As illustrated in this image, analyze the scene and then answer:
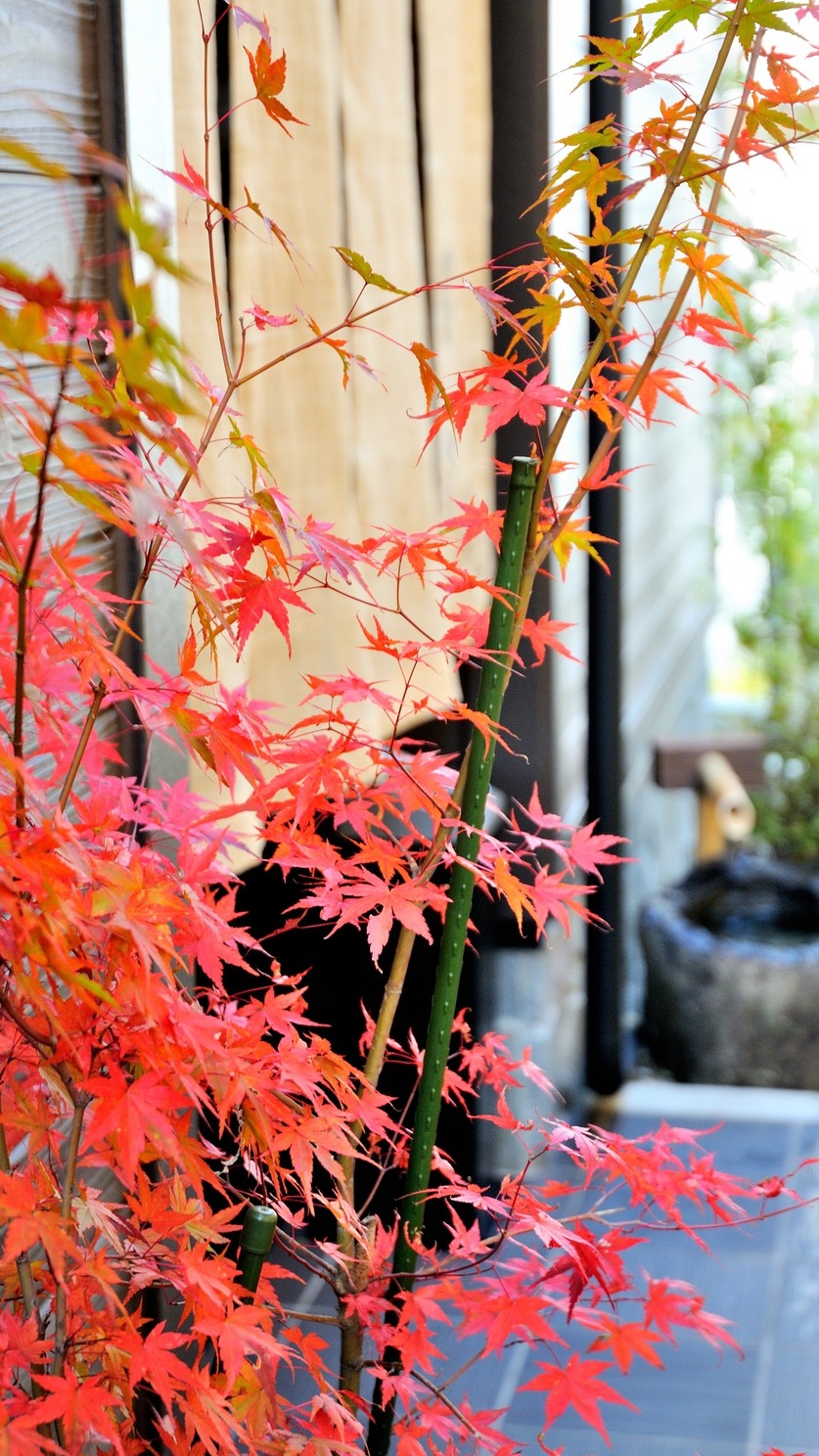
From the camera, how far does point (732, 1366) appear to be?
7.68 ft

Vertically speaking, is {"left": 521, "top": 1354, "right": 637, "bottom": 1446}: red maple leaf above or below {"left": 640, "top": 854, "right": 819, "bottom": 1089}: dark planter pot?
above

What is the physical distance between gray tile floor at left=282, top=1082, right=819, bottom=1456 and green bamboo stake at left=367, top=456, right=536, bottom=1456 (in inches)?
30.0

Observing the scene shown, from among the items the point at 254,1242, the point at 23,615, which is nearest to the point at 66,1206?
the point at 254,1242

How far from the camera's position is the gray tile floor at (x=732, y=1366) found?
7.07ft

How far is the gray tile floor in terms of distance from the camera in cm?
216

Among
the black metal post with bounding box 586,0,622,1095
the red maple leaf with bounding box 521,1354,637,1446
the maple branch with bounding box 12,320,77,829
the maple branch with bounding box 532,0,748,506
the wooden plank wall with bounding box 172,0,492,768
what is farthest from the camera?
the black metal post with bounding box 586,0,622,1095

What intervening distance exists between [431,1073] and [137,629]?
608 mm

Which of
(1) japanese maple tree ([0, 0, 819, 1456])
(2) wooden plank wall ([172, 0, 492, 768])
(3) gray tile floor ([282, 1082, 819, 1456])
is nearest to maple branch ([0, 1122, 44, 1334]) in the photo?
(1) japanese maple tree ([0, 0, 819, 1456])

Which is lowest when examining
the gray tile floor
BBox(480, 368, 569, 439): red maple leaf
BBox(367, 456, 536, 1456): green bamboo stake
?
the gray tile floor

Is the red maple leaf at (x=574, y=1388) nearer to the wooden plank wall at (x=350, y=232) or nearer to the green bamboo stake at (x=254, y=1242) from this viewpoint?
the green bamboo stake at (x=254, y=1242)

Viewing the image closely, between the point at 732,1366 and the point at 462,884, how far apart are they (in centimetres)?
157

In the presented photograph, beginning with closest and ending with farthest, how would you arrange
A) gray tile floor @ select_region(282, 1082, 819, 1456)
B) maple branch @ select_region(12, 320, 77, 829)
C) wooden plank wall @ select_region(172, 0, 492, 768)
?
maple branch @ select_region(12, 320, 77, 829)
wooden plank wall @ select_region(172, 0, 492, 768)
gray tile floor @ select_region(282, 1082, 819, 1456)

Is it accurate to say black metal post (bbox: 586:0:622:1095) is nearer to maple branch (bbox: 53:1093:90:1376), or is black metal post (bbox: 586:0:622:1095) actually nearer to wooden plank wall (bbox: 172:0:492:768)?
wooden plank wall (bbox: 172:0:492:768)

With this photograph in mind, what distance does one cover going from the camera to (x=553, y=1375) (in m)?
1.19
